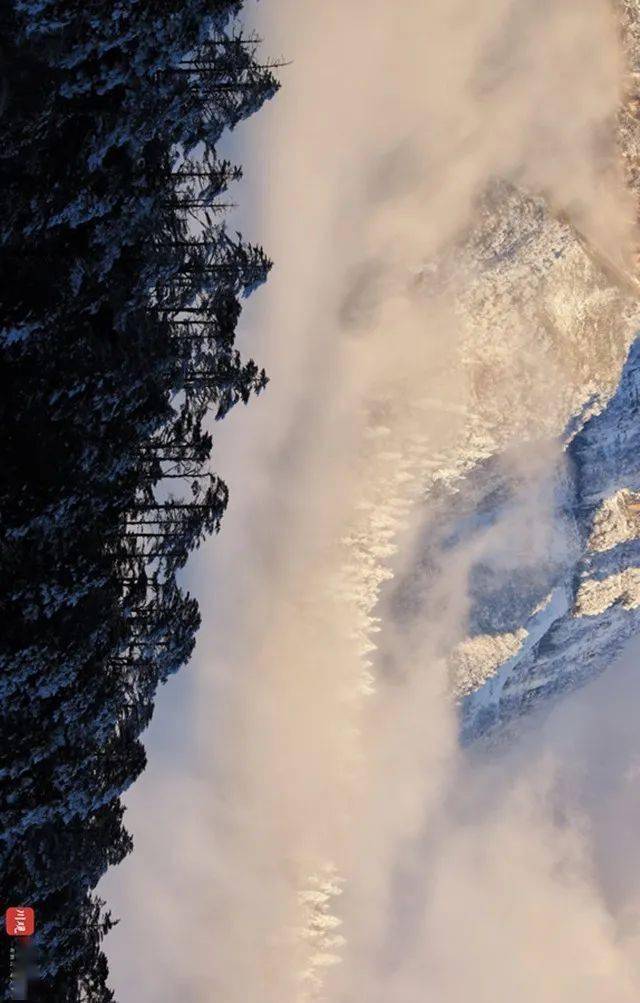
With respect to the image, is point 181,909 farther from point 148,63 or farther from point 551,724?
point 148,63

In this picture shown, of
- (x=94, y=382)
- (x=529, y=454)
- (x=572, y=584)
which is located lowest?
(x=94, y=382)

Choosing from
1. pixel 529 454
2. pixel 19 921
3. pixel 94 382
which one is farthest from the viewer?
pixel 529 454

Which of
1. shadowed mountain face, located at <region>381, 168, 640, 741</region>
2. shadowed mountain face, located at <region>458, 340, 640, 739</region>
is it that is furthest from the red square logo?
shadowed mountain face, located at <region>458, 340, 640, 739</region>

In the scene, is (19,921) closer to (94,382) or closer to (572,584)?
(94,382)

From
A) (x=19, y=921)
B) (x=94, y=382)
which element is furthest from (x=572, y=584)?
(x=94, y=382)

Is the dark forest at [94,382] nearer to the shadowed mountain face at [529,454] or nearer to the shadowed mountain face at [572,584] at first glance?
the shadowed mountain face at [529,454]

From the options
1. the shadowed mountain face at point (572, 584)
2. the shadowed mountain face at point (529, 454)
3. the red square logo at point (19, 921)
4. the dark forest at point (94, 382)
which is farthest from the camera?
the shadowed mountain face at point (572, 584)

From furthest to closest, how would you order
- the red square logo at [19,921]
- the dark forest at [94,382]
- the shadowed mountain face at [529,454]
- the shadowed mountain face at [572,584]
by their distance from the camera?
the shadowed mountain face at [572,584], the shadowed mountain face at [529,454], the red square logo at [19,921], the dark forest at [94,382]

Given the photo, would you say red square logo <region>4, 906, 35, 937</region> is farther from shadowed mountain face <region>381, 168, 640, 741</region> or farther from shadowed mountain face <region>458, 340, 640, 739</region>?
shadowed mountain face <region>458, 340, 640, 739</region>

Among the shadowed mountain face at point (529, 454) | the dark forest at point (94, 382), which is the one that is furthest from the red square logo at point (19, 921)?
the shadowed mountain face at point (529, 454)
